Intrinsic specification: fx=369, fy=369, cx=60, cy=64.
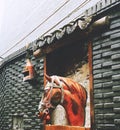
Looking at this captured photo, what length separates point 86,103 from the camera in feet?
26.3

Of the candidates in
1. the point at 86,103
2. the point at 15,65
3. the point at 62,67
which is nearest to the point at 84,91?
the point at 86,103

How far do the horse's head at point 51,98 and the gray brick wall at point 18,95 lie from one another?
6.55 ft

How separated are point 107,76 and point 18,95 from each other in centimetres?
486

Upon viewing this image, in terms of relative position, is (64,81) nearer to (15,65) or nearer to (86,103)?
(86,103)

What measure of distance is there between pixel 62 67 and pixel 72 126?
69.6 inches

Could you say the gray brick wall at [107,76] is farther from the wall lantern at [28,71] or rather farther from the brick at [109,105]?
the wall lantern at [28,71]

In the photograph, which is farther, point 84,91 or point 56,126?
point 56,126

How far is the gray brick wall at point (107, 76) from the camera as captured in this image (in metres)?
6.75

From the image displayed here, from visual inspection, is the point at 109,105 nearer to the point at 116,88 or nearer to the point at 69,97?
the point at 116,88

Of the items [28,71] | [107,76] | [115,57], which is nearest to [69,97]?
[107,76]

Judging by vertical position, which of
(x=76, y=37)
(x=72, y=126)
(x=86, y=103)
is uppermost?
(x=76, y=37)

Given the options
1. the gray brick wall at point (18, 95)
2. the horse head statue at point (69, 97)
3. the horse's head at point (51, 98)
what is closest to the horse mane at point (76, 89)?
the horse head statue at point (69, 97)

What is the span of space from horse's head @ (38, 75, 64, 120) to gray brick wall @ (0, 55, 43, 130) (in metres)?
2.00

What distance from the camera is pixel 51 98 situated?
762cm
